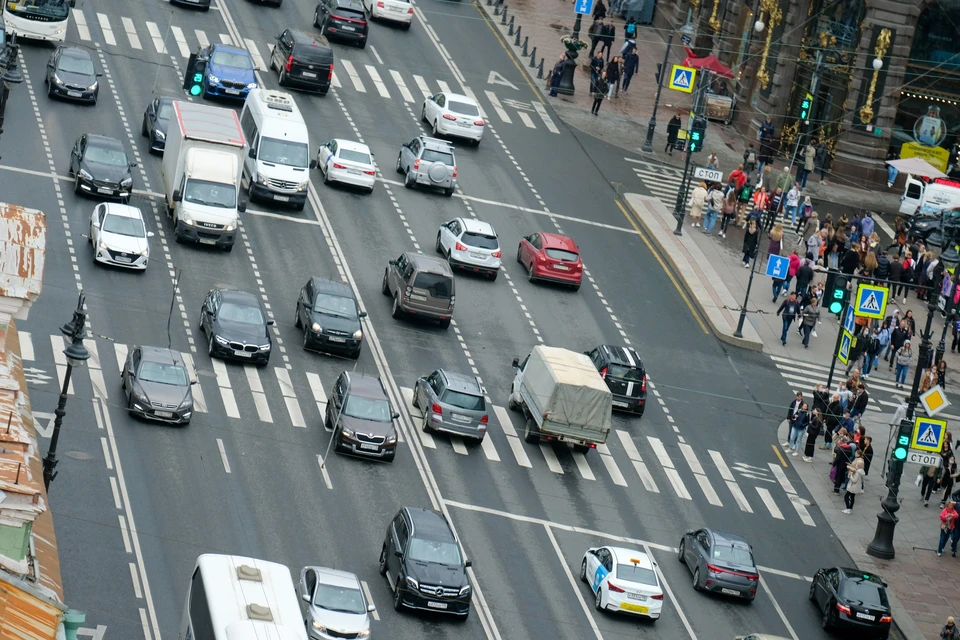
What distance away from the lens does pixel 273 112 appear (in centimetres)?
6631

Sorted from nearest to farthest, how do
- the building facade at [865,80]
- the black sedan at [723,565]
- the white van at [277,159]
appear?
the black sedan at [723,565], the white van at [277,159], the building facade at [865,80]

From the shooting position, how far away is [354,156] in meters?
67.5

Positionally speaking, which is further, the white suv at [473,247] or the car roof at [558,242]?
the car roof at [558,242]

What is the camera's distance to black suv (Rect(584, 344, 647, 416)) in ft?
187

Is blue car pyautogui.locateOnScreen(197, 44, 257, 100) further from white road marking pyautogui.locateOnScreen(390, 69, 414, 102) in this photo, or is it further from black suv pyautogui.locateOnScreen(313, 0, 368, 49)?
black suv pyautogui.locateOnScreen(313, 0, 368, 49)

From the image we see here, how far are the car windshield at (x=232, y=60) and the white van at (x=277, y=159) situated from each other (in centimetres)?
626

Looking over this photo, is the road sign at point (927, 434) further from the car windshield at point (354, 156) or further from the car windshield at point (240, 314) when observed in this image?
the car windshield at point (354, 156)

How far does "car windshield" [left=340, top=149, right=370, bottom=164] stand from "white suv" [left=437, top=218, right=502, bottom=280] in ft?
18.5

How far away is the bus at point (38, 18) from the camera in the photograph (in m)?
71.2

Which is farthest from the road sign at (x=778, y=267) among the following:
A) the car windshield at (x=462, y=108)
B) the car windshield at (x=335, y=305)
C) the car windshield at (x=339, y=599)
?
the car windshield at (x=339, y=599)

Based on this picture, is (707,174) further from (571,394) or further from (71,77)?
(71,77)

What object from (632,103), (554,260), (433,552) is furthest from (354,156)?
(433,552)

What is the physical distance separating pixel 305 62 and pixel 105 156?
14624 mm

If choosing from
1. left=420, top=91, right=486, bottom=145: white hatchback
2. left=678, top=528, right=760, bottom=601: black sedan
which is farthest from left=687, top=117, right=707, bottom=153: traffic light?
left=678, top=528, right=760, bottom=601: black sedan
